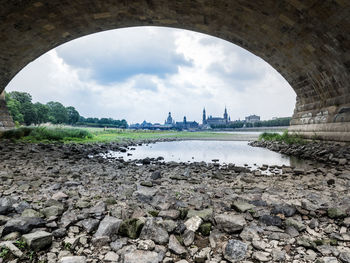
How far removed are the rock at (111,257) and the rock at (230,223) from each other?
1.41m

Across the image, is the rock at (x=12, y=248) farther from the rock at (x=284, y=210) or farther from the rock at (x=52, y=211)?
the rock at (x=284, y=210)

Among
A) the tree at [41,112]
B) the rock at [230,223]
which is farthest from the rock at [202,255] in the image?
the tree at [41,112]

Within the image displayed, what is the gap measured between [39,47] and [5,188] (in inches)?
516

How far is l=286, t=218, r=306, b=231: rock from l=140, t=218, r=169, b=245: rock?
70.3 inches

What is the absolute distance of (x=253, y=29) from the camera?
11.4 m

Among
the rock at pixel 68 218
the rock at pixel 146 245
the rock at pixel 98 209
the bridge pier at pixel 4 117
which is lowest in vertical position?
the rock at pixel 146 245

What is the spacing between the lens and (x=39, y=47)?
1345 centimetres

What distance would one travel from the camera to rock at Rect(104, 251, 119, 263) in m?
2.05

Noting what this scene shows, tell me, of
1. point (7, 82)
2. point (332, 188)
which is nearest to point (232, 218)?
point (332, 188)

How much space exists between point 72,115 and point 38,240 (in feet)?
307

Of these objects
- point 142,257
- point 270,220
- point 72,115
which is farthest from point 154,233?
point 72,115

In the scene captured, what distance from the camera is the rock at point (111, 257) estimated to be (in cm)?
205

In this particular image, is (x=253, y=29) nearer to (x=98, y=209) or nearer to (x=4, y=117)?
(x=98, y=209)

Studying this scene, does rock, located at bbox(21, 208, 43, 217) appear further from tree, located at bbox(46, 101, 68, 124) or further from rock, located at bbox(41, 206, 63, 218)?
tree, located at bbox(46, 101, 68, 124)
